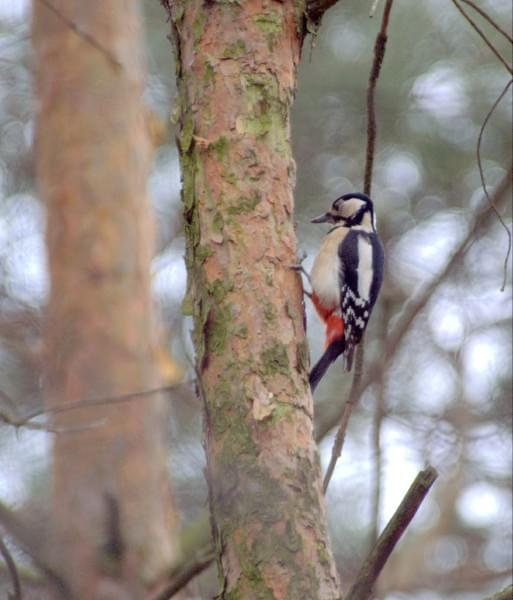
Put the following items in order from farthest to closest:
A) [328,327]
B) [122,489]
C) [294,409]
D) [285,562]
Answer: [122,489] → [328,327] → [294,409] → [285,562]

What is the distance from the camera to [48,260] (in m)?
4.71

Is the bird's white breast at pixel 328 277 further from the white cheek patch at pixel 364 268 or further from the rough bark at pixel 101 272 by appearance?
the rough bark at pixel 101 272

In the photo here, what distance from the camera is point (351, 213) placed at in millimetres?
4070

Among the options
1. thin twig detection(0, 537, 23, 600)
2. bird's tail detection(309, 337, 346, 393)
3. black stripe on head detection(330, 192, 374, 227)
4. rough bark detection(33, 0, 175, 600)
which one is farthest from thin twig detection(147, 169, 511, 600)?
rough bark detection(33, 0, 175, 600)

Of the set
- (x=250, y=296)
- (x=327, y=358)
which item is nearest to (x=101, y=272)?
(x=327, y=358)

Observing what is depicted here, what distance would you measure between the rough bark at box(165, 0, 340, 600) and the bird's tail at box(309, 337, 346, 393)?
104 centimetres

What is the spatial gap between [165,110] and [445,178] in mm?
1626

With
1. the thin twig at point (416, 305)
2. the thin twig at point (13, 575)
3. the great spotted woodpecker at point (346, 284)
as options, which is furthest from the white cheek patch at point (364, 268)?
the thin twig at point (13, 575)

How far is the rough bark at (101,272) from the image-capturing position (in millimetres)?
4301

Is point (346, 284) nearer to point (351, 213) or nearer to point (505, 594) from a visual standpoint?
point (351, 213)

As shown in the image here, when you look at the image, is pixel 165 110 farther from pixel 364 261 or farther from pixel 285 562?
pixel 285 562

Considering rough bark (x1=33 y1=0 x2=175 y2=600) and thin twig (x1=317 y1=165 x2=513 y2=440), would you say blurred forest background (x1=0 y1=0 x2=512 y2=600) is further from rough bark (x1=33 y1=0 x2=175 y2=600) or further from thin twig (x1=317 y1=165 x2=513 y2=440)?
thin twig (x1=317 y1=165 x2=513 y2=440)

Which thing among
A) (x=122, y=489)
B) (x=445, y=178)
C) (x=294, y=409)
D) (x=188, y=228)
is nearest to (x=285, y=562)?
(x=294, y=409)

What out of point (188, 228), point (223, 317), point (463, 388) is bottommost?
point (463, 388)
